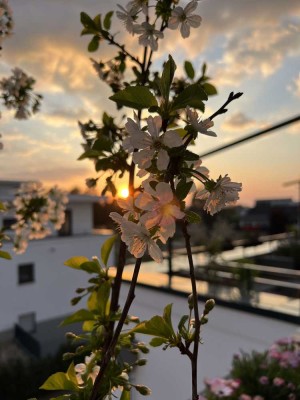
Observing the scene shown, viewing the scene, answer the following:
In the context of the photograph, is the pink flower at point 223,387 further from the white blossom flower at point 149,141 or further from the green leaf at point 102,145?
the white blossom flower at point 149,141

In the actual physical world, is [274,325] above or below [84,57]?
below

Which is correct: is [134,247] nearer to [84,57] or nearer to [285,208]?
[84,57]

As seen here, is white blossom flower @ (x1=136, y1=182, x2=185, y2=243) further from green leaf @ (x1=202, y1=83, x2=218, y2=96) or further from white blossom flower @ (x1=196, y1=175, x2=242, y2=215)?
green leaf @ (x1=202, y1=83, x2=218, y2=96)

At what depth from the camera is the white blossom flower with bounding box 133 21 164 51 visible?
22.1 inches

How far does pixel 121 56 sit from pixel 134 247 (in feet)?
1.88

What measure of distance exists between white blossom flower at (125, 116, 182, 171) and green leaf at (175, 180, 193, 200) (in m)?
0.03

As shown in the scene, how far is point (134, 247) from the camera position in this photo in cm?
34

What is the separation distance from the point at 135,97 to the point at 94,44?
511mm

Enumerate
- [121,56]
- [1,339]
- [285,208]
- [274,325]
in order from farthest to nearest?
[285,208] < [1,339] < [274,325] < [121,56]

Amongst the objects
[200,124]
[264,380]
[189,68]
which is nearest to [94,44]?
[189,68]

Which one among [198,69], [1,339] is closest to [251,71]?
[198,69]

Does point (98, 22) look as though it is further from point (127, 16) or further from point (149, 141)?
point (149, 141)

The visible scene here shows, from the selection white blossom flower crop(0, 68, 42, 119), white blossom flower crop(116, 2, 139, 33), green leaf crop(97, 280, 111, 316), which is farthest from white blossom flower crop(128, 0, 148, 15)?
white blossom flower crop(0, 68, 42, 119)

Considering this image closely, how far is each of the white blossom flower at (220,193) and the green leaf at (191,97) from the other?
69 mm
